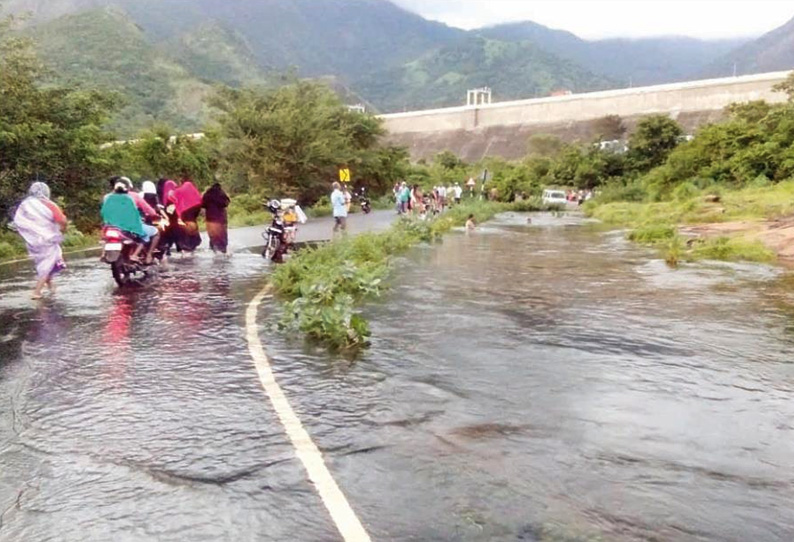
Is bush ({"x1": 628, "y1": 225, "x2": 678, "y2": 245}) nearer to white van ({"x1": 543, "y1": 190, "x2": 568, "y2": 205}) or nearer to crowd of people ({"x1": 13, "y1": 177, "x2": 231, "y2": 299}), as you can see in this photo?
crowd of people ({"x1": 13, "y1": 177, "x2": 231, "y2": 299})

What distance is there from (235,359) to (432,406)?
7.70ft

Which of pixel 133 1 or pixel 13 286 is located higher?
pixel 133 1

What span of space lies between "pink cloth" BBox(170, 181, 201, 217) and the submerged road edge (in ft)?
32.5

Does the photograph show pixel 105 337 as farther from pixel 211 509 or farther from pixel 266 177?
pixel 266 177

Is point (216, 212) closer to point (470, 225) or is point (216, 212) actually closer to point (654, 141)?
point (470, 225)

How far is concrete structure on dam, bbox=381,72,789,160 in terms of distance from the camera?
3300 inches

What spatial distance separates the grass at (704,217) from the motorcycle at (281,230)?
8033 mm

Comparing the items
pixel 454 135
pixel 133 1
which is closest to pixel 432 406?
pixel 454 135

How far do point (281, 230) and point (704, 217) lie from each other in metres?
18.8

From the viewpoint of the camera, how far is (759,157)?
4116 cm

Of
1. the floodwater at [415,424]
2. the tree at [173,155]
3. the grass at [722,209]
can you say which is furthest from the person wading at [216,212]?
the tree at [173,155]

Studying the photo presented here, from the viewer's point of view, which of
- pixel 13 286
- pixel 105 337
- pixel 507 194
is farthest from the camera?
pixel 507 194

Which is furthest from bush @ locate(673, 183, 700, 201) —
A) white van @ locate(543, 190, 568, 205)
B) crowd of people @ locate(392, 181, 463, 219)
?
white van @ locate(543, 190, 568, 205)

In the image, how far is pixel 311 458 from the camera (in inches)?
201
